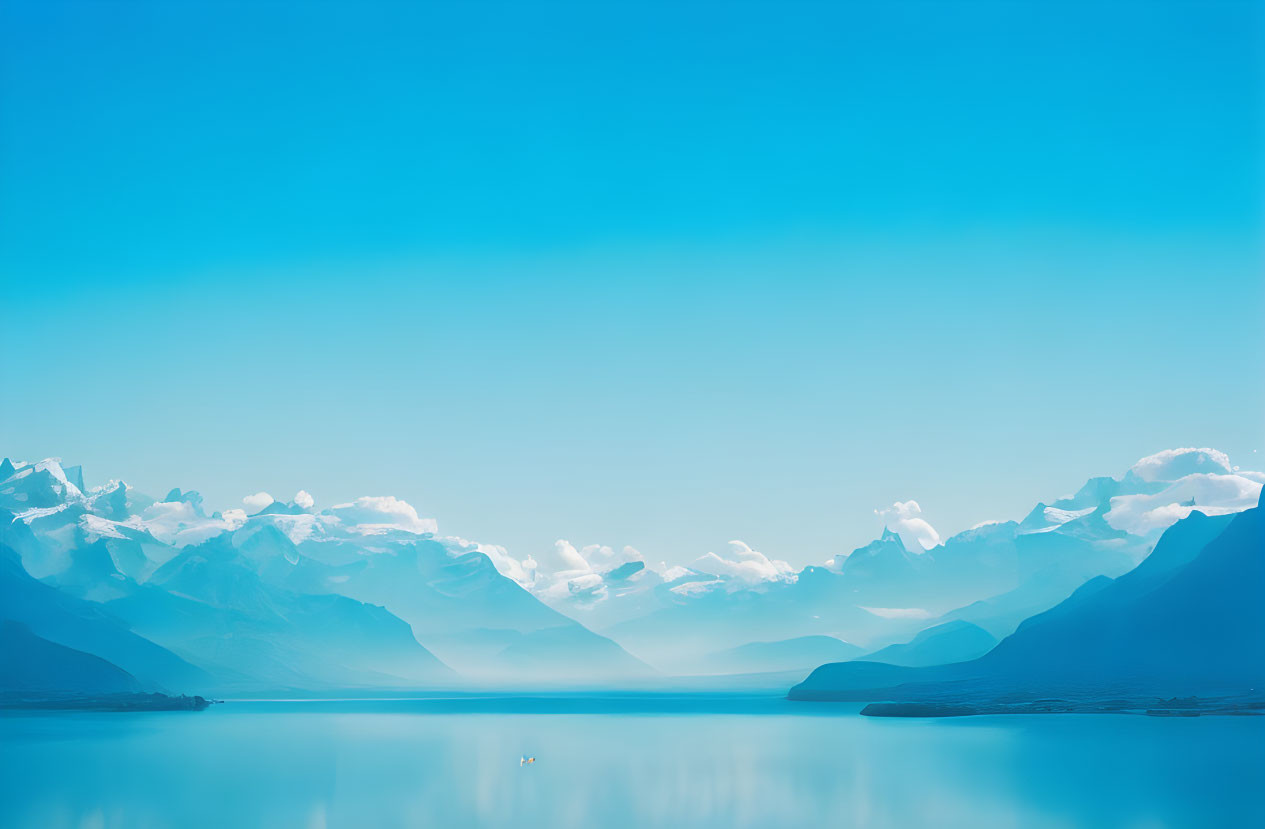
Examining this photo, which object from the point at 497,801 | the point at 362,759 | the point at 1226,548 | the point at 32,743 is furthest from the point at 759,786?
the point at 1226,548

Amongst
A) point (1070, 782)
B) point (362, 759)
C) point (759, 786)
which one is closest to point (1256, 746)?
point (1070, 782)

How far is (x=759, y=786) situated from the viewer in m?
44.9

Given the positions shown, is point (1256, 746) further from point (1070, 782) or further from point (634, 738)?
point (634, 738)

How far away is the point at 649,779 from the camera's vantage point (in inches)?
1871

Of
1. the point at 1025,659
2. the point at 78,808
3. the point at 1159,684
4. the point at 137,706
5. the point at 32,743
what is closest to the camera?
the point at 78,808

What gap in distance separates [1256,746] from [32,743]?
79.1m

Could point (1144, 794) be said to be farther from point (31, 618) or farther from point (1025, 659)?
point (31, 618)

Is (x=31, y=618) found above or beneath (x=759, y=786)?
above

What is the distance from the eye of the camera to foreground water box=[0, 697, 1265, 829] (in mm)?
35438

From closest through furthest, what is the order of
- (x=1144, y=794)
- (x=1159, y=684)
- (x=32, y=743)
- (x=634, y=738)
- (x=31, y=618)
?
1. (x=1144, y=794)
2. (x=32, y=743)
3. (x=634, y=738)
4. (x=1159, y=684)
5. (x=31, y=618)

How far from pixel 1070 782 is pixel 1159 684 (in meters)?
102

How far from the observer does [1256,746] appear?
199ft

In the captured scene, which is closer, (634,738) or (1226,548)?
(634,738)

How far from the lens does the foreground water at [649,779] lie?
35438mm
